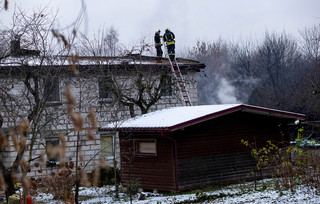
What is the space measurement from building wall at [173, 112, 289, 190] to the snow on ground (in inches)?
30.6

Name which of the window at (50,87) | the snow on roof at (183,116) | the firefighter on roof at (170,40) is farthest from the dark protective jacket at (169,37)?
the window at (50,87)

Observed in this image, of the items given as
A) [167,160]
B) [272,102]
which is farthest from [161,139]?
[272,102]

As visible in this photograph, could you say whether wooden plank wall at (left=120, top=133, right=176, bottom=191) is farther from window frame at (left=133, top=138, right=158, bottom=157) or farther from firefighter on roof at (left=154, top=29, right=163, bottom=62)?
firefighter on roof at (left=154, top=29, right=163, bottom=62)

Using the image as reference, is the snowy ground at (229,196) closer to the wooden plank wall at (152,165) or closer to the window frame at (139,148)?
the wooden plank wall at (152,165)

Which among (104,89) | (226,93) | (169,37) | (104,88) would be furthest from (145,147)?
(226,93)

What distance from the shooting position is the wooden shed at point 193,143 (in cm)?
1566

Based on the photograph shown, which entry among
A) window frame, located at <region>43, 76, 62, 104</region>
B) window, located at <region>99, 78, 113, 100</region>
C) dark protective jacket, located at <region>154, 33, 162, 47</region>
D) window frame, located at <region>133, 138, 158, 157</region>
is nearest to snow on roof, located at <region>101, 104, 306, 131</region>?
window frame, located at <region>133, 138, 158, 157</region>

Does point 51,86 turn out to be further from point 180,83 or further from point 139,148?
point 180,83

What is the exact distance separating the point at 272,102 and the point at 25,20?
28.3m

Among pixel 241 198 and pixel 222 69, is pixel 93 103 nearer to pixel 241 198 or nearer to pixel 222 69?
pixel 241 198

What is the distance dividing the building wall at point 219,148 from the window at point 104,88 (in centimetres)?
560

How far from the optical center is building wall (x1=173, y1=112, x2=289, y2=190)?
52.1 ft

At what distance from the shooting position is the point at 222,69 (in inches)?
2215

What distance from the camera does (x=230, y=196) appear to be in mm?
13664
